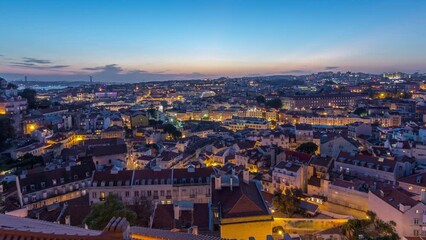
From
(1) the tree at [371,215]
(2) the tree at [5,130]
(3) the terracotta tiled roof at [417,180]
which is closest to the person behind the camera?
(1) the tree at [371,215]

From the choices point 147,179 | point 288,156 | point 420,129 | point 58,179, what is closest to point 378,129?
point 420,129

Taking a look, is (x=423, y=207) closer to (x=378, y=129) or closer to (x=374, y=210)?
(x=374, y=210)

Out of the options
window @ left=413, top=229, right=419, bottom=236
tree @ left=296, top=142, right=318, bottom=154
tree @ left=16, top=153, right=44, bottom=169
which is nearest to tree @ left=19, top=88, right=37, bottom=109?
tree @ left=16, top=153, right=44, bottom=169

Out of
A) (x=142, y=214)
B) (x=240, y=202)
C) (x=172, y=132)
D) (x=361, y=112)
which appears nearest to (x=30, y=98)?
(x=172, y=132)

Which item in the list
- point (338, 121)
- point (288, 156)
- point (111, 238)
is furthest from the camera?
point (338, 121)

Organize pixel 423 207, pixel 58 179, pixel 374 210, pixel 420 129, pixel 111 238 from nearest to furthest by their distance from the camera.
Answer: pixel 111 238
pixel 423 207
pixel 374 210
pixel 58 179
pixel 420 129

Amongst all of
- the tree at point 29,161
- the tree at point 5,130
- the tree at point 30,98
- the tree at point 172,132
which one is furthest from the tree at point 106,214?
the tree at point 30,98

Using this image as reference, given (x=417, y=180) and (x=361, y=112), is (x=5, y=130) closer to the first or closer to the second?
(x=417, y=180)

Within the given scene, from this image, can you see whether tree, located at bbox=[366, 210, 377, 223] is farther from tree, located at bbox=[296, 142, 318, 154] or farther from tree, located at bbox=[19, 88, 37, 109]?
→ tree, located at bbox=[19, 88, 37, 109]

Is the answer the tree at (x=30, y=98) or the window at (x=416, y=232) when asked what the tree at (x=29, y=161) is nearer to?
the window at (x=416, y=232)
